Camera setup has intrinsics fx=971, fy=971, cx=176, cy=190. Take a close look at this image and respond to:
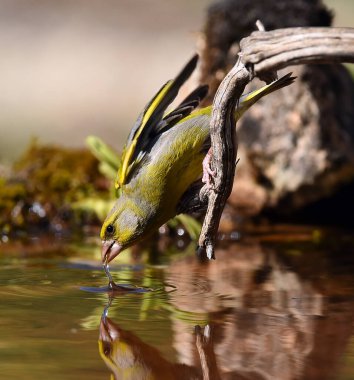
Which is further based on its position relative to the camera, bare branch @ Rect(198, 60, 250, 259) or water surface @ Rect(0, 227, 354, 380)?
bare branch @ Rect(198, 60, 250, 259)

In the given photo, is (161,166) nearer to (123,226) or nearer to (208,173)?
(123,226)

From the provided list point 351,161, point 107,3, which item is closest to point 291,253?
point 351,161

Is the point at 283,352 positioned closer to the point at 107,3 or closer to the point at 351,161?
the point at 351,161

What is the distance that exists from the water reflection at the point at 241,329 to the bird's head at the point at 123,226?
0.31 m

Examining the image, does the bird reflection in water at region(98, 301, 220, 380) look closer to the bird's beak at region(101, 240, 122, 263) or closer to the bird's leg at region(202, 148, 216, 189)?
the bird's leg at region(202, 148, 216, 189)

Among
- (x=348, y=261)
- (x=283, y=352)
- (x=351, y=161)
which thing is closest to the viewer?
(x=283, y=352)

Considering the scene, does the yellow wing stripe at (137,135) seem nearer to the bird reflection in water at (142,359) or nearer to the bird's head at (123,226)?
the bird's head at (123,226)

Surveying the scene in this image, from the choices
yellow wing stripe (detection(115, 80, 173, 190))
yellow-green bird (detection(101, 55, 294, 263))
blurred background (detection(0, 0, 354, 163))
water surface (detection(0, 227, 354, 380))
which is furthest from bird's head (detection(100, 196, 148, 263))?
blurred background (detection(0, 0, 354, 163))

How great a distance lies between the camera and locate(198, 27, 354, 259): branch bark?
2965 mm

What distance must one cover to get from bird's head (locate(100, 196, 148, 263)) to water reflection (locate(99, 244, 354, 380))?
12.2 inches

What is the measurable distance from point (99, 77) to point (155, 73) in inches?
30.4

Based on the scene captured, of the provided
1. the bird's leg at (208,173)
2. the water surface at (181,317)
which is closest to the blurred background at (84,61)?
the water surface at (181,317)

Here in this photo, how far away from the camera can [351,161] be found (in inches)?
279

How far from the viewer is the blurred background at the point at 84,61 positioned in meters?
12.3
